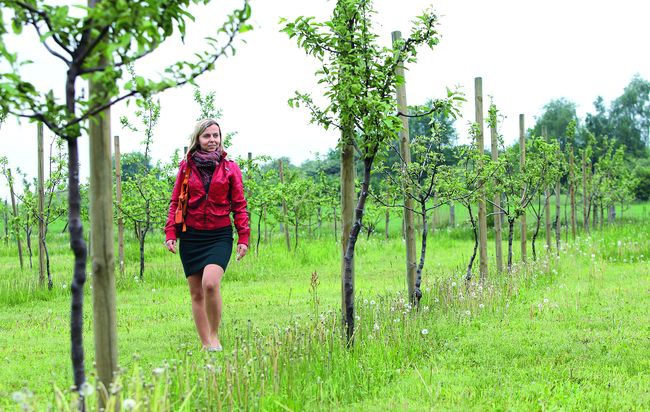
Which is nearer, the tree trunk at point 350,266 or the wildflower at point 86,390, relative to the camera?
the wildflower at point 86,390

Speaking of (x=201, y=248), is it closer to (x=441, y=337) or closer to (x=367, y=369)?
(x=367, y=369)

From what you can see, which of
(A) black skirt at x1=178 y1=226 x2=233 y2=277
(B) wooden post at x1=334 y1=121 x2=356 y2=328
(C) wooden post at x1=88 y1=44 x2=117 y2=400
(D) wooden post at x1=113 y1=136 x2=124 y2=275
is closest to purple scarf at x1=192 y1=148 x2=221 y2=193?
(A) black skirt at x1=178 y1=226 x2=233 y2=277

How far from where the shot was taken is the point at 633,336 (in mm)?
6559

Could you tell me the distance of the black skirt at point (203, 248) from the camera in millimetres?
5941

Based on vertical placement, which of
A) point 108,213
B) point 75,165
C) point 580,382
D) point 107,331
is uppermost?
point 75,165

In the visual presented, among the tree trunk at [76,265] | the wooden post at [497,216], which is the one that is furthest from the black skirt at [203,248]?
the wooden post at [497,216]

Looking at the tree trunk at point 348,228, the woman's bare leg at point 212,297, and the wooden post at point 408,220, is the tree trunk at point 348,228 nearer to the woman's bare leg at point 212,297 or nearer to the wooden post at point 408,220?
the woman's bare leg at point 212,297

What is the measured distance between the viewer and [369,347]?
18.5 feet

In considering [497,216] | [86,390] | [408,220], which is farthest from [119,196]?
[86,390]

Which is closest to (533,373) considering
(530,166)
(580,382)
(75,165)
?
(580,382)

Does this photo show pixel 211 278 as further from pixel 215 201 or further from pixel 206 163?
pixel 206 163

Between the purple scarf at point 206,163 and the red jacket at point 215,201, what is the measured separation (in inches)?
1.3

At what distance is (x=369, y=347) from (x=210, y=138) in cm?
214

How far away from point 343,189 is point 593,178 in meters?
21.5
